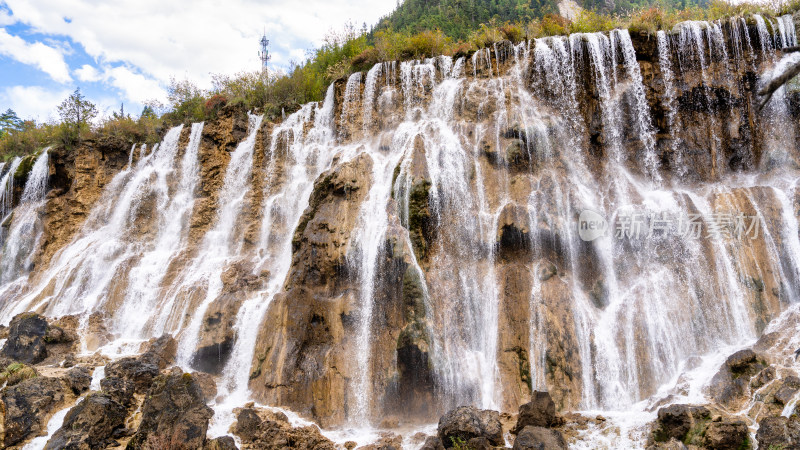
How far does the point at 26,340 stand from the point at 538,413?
53.8 ft

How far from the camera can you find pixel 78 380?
12516 millimetres

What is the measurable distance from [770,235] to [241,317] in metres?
16.3

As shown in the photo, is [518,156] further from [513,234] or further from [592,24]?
[592,24]

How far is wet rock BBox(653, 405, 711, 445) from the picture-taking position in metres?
8.97

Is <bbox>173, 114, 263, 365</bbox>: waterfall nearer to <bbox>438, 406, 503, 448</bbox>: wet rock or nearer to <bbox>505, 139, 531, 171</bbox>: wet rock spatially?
<bbox>438, 406, 503, 448</bbox>: wet rock

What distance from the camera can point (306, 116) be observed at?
2100 centimetres

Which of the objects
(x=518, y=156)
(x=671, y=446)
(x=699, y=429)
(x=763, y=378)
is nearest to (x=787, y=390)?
(x=763, y=378)

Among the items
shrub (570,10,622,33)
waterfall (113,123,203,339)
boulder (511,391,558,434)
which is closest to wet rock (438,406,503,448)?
boulder (511,391,558,434)

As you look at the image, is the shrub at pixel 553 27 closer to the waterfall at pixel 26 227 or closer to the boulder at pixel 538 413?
the boulder at pixel 538 413

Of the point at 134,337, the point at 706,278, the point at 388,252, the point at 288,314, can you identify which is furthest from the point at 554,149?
the point at 134,337

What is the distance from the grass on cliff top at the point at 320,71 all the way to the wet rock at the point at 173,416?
14.5m

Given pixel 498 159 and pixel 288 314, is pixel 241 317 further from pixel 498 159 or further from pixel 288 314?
pixel 498 159

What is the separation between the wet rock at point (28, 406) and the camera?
10367mm

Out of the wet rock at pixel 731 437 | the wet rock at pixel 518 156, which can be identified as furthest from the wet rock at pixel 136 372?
the wet rock at pixel 731 437
